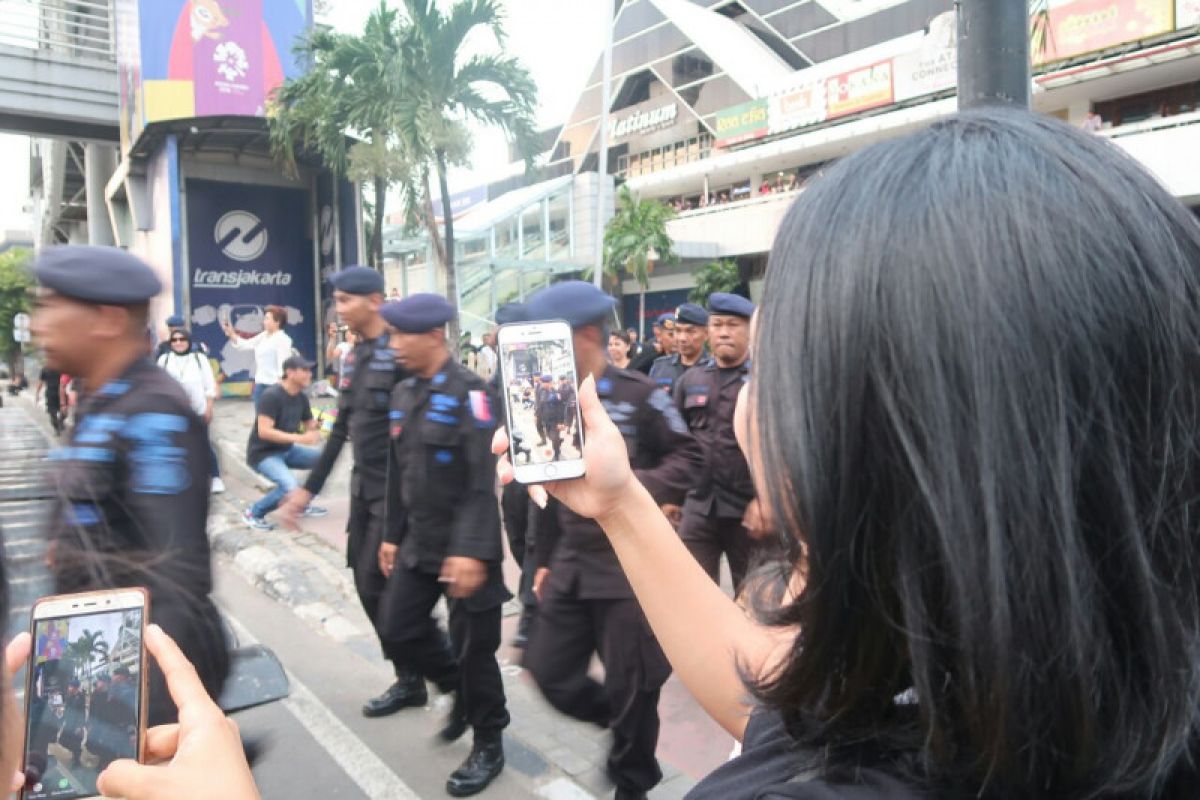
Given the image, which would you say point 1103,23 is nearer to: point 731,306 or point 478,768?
point 731,306

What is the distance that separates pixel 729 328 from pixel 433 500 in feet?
6.39

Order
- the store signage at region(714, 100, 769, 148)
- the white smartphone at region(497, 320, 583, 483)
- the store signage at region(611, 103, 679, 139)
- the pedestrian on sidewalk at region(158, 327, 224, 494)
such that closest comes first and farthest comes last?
1. the white smartphone at region(497, 320, 583, 483)
2. the pedestrian on sidewalk at region(158, 327, 224, 494)
3. the store signage at region(714, 100, 769, 148)
4. the store signage at region(611, 103, 679, 139)

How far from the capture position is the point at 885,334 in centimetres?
66

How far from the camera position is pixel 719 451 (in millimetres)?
4023

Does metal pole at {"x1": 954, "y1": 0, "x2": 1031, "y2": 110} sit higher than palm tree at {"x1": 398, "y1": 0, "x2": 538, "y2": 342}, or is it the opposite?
palm tree at {"x1": 398, "y1": 0, "x2": 538, "y2": 342}

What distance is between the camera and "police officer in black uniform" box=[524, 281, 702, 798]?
2795mm

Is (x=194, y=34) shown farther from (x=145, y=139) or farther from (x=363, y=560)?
(x=363, y=560)

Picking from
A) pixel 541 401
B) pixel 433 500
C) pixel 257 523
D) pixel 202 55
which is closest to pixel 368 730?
pixel 433 500

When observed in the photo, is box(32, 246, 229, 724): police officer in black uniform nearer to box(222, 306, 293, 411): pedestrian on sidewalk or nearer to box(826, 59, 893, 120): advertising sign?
box(222, 306, 293, 411): pedestrian on sidewalk

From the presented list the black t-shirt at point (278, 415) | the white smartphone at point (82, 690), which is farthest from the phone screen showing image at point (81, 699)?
the black t-shirt at point (278, 415)

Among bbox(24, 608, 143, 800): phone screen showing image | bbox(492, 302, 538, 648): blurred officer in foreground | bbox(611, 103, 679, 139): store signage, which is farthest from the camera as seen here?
bbox(611, 103, 679, 139): store signage

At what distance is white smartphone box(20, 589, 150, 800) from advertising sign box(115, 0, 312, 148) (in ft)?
51.2

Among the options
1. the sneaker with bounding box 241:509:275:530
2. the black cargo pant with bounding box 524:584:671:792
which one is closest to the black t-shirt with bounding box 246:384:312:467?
the sneaker with bounding box 241:509:275:530

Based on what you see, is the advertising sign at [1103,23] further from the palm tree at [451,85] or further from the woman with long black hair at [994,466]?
the woman with long black hair at [994,466]
